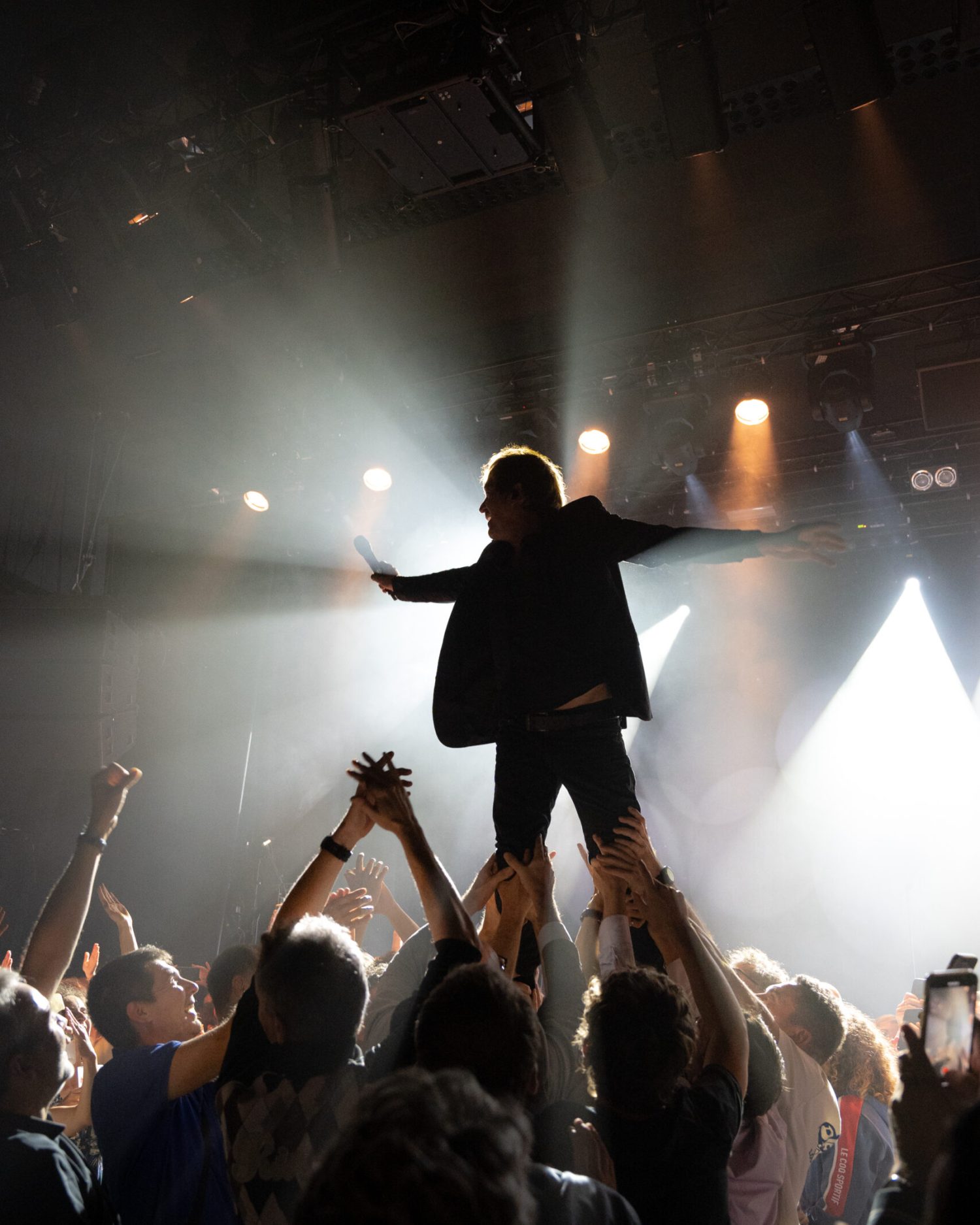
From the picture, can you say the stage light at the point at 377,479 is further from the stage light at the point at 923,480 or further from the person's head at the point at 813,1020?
the person's head at the point at 813,1020

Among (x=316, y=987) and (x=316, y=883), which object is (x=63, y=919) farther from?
(x=316, y=987)

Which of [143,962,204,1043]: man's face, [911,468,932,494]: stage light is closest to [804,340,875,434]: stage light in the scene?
[911,468,932,494]: stage light

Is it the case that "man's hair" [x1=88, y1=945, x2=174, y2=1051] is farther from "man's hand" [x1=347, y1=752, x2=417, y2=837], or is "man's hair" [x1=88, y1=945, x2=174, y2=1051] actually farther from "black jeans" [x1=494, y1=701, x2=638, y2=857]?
"black jeans" [x1=494, y1=701, x2=638, y2=857]

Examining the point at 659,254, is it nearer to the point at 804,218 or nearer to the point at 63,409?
the point at 804,218

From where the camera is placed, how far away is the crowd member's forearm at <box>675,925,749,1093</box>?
1641 millimetres

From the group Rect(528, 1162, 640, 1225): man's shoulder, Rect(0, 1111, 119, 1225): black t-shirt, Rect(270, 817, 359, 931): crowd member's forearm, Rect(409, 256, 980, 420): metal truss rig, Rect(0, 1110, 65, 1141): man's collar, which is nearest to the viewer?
Rect(528, 1162, 640, 1225): man's shoulder

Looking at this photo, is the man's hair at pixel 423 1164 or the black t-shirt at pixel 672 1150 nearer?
the man's hair at pixel 423 1164

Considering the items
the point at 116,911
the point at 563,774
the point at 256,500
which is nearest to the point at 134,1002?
the point at 116,911

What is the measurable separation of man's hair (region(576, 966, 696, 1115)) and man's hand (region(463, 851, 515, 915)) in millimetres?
813

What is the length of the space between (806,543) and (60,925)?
7.69 ft

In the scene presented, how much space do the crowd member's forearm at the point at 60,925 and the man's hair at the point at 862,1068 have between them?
7.88 feet

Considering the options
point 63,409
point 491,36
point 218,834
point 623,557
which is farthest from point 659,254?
point 218,834

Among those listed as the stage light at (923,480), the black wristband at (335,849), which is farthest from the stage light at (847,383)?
the black wristband at (335,849)

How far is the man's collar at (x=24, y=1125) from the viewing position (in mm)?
1536
